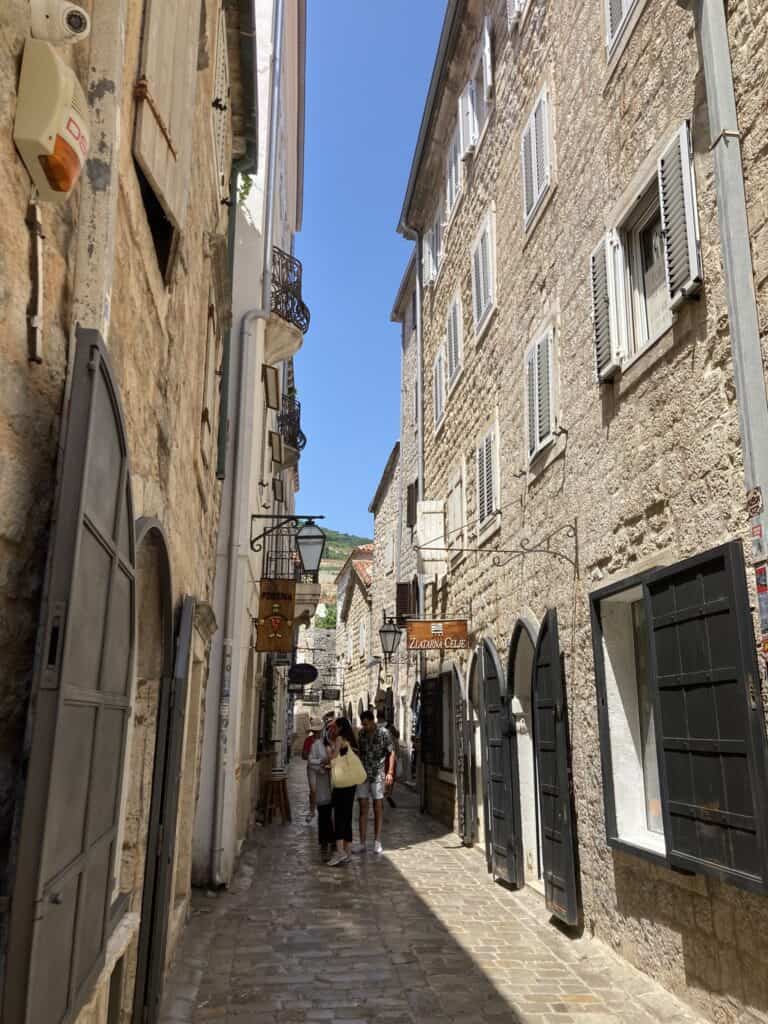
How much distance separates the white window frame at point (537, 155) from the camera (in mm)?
8523

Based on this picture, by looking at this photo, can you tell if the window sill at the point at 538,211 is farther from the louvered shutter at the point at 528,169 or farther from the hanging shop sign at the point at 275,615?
the hanging shop sign at the point at 275,615

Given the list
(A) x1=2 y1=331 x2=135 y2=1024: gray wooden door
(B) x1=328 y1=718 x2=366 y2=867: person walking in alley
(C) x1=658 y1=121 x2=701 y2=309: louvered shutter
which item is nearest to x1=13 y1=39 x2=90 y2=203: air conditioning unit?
(A) x1=2 y1=331 x2=135 y2=1024: gray wooden door

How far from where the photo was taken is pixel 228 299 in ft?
25.5

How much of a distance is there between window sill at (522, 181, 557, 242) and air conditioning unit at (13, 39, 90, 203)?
7041 millimetres

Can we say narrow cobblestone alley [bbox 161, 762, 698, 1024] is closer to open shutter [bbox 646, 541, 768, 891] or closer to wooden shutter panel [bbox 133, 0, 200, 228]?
open shutter [bbox 646, 541, 768, 891]

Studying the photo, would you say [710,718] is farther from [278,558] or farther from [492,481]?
[278,558]

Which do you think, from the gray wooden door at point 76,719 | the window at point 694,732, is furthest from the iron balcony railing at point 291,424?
the gray wooden door at point 76,719

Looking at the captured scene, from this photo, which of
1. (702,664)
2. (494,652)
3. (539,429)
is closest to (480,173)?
(539,429)

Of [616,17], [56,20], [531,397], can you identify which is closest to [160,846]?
[56,20]

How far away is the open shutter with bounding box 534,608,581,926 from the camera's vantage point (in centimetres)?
686

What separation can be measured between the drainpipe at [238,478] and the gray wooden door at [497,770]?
2.85m

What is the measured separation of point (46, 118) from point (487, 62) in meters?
10.9

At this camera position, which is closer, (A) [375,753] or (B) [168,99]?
(B) [168,99]

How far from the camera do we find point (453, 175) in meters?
14.0
